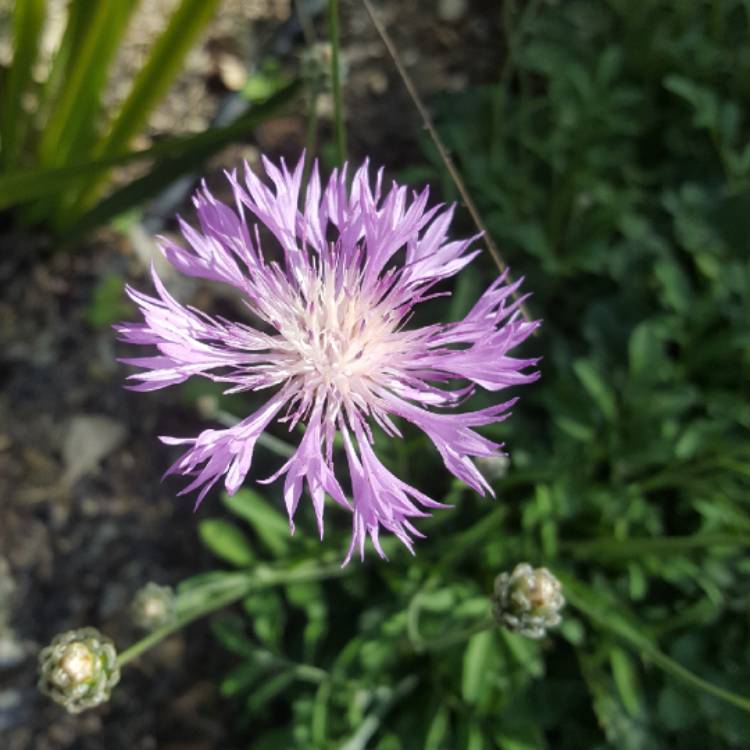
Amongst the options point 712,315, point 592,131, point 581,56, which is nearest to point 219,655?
point 712,315

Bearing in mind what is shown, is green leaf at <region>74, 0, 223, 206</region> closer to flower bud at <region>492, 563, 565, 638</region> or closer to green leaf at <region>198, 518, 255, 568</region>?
green leaf at <region>198, 518, 255, 568</region>

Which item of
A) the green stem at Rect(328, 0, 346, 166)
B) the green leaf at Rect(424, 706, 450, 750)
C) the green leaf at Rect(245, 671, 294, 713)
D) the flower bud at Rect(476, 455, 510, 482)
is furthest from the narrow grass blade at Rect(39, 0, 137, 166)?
the green leaf at Rect(424, 706, 450, 750)

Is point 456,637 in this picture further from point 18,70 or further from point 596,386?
point 18,70

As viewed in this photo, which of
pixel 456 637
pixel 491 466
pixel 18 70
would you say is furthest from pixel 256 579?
pixel 18 70

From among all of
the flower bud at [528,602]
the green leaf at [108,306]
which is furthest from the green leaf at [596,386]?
the green leaf at [108,306]

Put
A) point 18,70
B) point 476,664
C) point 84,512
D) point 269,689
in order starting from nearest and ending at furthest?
point 476,664
point 269,689
point 18,70
point 84,512

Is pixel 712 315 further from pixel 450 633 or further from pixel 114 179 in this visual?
pixel 114 179

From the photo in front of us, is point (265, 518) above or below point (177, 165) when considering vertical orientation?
below
